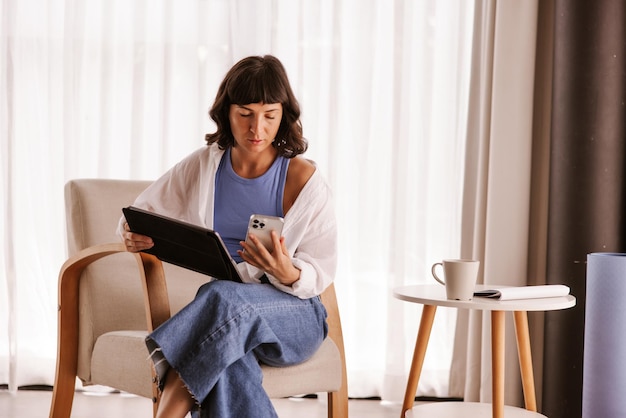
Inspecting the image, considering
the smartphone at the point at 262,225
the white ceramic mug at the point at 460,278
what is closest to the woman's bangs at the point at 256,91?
the smartphone at the point at 262,225

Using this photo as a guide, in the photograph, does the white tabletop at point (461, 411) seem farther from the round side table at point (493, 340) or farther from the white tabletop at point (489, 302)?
the white tabletop at point (489, 302)

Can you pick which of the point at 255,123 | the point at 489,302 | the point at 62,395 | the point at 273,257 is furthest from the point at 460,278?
the point at 62,395

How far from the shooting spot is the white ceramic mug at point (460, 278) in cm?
191

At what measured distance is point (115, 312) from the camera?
2121mm

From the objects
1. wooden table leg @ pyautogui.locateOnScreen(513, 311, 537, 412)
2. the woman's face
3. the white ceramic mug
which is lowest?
wooden table leg @ pyautogui.locateOnScreen(513, 311, 537, 412)

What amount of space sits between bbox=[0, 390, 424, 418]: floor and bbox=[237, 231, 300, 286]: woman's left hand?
3.66 feet

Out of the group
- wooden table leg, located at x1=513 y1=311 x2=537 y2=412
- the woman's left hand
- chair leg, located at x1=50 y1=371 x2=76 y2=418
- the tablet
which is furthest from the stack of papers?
chair leg, located at x1=50 y1=371 x2=76 y2=418

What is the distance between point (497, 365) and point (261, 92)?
848mm

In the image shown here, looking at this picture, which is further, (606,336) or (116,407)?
(116,407)

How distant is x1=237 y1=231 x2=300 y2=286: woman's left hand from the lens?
1.64 meters

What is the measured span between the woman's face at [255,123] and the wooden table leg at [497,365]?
689 millimetres

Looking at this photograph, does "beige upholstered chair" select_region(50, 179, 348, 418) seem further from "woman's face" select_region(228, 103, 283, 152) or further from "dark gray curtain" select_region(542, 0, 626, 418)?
"dark gray curtain" select_region(542, 0, 626, 418)

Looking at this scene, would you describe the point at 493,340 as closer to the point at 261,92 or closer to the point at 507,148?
the point at 261,92

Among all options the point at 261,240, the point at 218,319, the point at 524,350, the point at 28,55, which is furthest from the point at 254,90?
the point at 28,55
